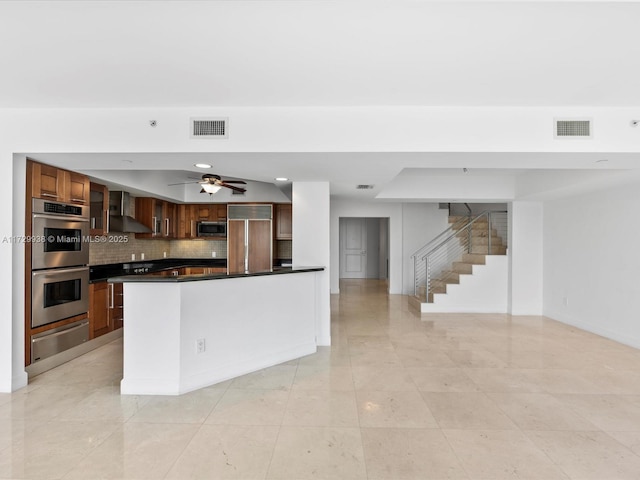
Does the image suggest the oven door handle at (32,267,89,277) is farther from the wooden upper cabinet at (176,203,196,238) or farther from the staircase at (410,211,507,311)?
the staircase at (410,211,507,311)

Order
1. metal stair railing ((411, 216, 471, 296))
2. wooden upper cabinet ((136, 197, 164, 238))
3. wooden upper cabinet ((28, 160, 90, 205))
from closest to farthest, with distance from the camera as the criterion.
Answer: wooden upper cabinet ((28, 160, 90, 205)) → wooden upper cabinet ((136, 197, 164, 238)) → metal stair railing ((411, 216, 471, 296))

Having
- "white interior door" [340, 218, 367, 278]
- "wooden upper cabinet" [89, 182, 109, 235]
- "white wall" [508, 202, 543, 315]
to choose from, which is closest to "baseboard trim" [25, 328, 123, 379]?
"wooden upper cabinet" [89, 182, 109, 235]

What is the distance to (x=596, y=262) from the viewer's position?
5.19 metres

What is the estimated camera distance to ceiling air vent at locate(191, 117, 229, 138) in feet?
9.78

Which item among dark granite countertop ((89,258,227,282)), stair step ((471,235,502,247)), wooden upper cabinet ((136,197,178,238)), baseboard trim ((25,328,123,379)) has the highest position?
wooden upper cabinet ((136,197,178,238))

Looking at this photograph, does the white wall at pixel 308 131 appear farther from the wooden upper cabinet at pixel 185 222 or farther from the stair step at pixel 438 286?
the stair step at pixel 438 286

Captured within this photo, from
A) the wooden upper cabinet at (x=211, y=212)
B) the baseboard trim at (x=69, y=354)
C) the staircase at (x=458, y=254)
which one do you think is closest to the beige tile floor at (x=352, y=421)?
the baseboard trim at (x=69, y=354)

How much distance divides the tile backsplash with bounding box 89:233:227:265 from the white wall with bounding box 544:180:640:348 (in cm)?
669

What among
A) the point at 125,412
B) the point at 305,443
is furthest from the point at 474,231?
the point at 125,412

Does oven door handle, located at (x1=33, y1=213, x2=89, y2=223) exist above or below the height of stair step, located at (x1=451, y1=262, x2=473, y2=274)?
above

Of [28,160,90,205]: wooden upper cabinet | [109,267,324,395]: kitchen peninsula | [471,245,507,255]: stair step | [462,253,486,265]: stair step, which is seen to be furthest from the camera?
[471,245,507,255]: stair step

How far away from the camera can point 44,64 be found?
227 cm

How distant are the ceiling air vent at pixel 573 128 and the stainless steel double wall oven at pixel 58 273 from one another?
5079mm

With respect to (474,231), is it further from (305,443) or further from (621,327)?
(305,443)
